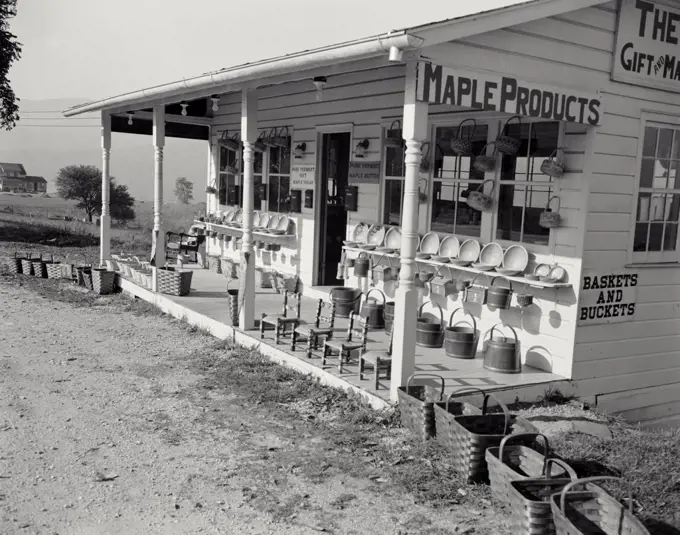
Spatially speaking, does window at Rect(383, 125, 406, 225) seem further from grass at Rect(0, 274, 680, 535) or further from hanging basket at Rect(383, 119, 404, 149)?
grass at Rect(0, 274, 680, 535)

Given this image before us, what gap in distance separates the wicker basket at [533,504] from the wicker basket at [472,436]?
1.57 feet

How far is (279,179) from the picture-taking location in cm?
1134

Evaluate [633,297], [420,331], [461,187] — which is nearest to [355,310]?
[420,331]

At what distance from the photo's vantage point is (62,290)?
1195 cm

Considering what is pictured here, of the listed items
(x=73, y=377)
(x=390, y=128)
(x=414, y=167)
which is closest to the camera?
→ (x=414, y=167)

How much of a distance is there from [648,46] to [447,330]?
3.49 metres

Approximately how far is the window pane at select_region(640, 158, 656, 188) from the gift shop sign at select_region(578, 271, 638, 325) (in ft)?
3.06

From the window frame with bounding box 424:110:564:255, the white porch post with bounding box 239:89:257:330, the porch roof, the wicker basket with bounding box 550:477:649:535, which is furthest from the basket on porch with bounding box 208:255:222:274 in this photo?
the wicker basket with bounding box 550:477:649:535

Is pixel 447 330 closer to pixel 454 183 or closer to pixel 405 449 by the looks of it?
pixel 454 183

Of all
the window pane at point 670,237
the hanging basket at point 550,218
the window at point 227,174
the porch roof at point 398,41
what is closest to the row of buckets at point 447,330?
the hanging basket at point 550,218

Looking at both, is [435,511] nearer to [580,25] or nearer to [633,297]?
[633,297]

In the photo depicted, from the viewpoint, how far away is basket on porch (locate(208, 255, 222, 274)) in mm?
12711

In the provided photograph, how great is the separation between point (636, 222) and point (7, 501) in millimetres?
6052

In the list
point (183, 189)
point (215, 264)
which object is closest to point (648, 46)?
point (215, 264)
